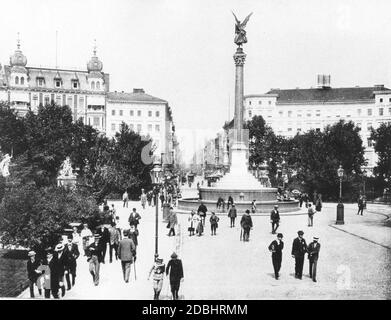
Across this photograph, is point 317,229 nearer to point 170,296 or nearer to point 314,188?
point 170,296

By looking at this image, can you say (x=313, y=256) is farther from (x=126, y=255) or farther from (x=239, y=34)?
(x=239, y=34)

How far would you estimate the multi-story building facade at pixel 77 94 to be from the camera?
8738cm

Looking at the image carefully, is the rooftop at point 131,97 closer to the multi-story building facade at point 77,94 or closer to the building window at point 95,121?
the multi-story building facade at point 77,94

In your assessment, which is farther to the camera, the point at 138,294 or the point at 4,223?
the point at 4,223

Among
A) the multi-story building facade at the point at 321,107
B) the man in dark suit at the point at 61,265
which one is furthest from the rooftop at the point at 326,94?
the man in dark suit at the point at 61,265

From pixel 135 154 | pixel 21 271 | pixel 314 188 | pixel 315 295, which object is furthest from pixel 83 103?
pixel 315 295

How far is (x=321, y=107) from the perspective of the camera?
110625 millimetres

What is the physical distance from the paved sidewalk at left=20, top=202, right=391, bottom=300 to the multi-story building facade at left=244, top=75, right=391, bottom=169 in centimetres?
8630

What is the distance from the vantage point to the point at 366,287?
45.5 ft

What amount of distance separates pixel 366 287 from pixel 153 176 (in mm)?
9498

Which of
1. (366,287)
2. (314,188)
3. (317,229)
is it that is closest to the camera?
(366,287)

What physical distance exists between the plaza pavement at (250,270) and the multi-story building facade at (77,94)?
192 feet

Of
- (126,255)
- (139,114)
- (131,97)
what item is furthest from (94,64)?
(126,255)

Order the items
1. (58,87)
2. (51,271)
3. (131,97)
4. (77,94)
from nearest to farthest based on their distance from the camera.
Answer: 1. (51,271)
2. (58,87)
3. (77,94)
4. (131,97)
